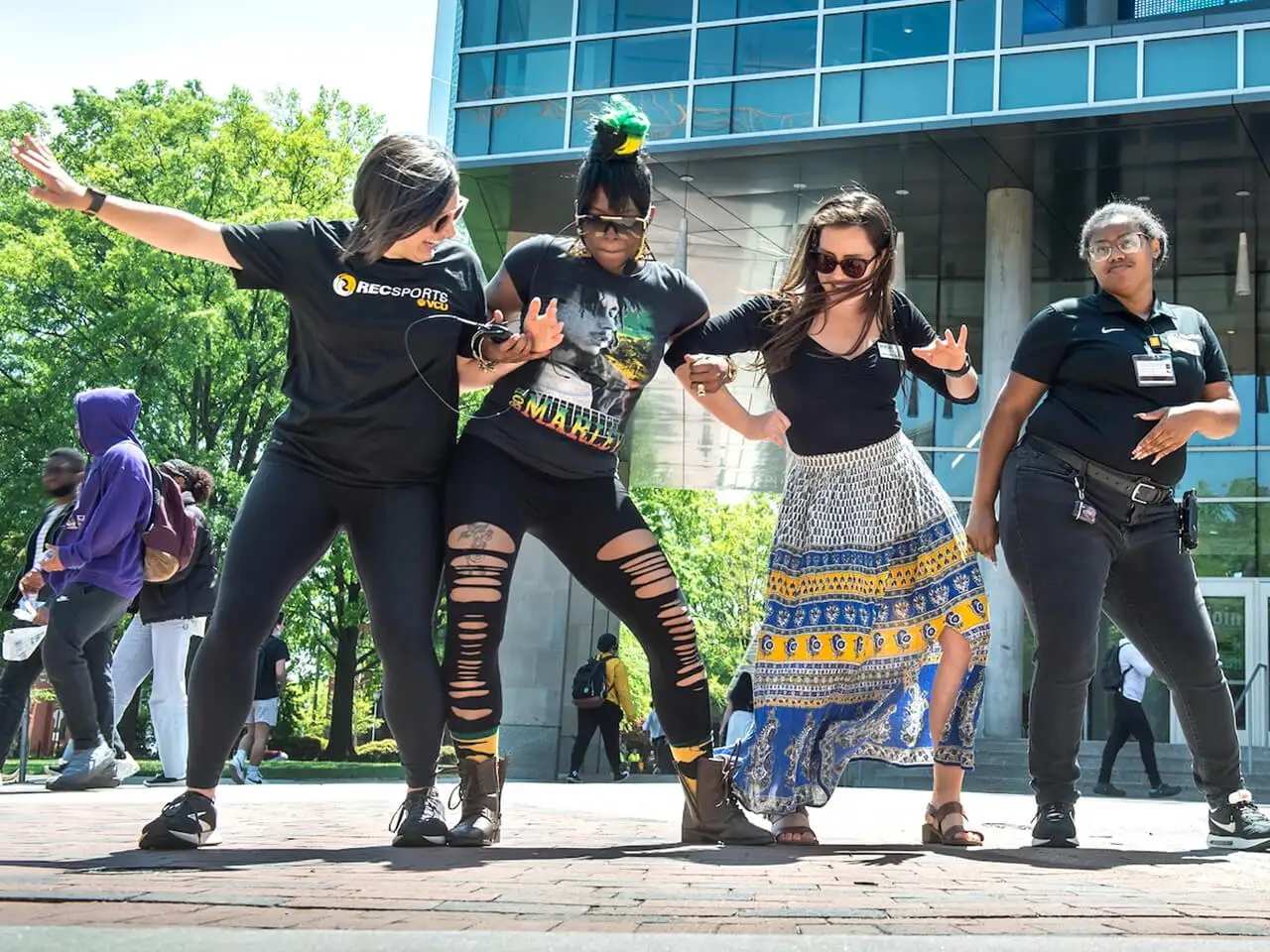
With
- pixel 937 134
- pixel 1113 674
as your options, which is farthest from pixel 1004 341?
pixel 1113 674

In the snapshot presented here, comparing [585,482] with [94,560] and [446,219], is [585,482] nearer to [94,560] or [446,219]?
[446,219]

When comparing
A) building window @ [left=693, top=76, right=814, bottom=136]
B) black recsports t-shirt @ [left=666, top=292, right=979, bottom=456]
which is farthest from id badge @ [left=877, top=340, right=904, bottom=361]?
building window @ [left=693, top=76, right=814, bottom=136]

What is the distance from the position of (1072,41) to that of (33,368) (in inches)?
791

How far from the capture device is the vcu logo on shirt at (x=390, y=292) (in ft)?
15.2

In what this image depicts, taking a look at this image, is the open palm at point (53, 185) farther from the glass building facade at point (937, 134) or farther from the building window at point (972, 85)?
the building window at point (972, 85)

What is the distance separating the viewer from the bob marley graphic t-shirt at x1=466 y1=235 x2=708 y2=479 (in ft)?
15.6

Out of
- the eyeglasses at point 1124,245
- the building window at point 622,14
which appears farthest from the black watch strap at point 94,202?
the building window at point 622,14

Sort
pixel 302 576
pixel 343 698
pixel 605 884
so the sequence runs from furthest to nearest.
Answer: pixel 343 698, pixel 302 576, pixel 605 884

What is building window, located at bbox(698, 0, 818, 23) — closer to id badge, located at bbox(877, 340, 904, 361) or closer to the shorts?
the shorts

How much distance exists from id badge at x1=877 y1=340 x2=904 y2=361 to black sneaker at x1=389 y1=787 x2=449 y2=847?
2.05m

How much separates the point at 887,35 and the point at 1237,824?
17241 mm

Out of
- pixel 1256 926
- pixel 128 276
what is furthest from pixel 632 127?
pixel 128 276

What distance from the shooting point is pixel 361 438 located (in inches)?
181

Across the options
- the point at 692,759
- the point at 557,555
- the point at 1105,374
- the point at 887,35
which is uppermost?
the point at 887,35
